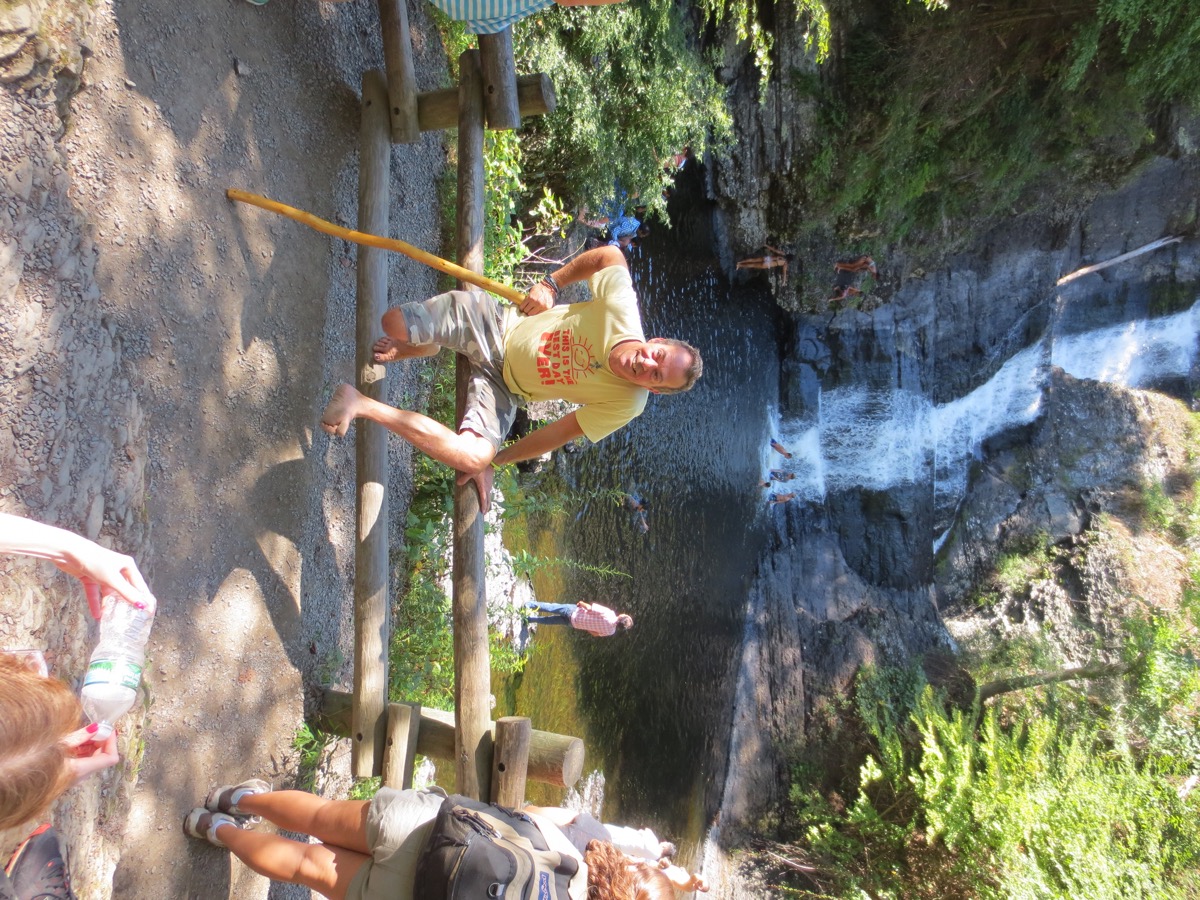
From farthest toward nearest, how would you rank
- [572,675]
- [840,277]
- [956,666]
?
1. [840,277]
2. [956,666]
3. [572,675]

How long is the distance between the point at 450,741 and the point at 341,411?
1929 mm

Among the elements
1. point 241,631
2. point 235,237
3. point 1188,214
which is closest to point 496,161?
point 235,237

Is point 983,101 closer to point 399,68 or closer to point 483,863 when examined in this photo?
point 399,68

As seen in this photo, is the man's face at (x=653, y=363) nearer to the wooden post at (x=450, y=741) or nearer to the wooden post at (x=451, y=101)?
the wooden post at (x=450, y=741)

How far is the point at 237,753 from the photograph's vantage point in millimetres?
3557

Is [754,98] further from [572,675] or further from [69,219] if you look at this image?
[69,219]

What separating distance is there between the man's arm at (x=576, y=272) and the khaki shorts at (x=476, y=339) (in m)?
0.18

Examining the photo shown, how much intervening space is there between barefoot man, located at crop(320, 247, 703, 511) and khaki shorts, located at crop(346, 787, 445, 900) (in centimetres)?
149

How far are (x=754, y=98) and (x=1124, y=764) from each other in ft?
28.7

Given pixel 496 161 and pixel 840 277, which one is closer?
pixel 496 161

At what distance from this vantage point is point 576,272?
3.86 metres

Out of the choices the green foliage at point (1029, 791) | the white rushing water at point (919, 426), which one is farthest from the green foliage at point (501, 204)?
the white rushing water at point (919, 426)

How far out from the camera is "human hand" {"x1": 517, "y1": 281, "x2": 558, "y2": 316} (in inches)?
149

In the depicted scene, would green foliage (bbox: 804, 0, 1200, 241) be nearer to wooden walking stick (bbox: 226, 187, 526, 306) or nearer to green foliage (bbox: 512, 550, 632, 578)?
green foliage (bbox: 512, 550, 632, 578)
